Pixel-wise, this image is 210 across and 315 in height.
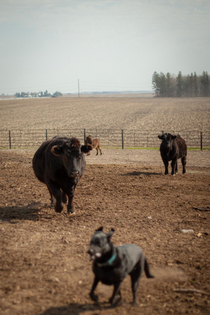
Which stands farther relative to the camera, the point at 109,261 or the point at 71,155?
the point at 71,155

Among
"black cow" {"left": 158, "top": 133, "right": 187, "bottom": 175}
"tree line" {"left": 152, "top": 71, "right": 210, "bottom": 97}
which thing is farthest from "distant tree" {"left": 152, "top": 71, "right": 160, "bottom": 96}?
"black cow" {"left": 158, "top": 133, "right": 187, "bottom": 175}

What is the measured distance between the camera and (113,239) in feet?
20.0

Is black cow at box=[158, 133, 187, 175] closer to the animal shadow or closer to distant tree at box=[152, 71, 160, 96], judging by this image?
the animal shadow

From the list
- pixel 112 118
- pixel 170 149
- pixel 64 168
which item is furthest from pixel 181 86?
pixel 64 168

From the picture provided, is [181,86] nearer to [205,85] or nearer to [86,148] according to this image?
[205,85]

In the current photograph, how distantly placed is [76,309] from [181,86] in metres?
146

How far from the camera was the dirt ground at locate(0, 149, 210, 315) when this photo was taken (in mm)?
4038

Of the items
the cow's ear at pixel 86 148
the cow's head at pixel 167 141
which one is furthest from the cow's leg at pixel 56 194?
the cow's head at pixel 167 141

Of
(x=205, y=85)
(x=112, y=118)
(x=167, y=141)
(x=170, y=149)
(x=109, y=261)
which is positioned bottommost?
(x=109, y=261)

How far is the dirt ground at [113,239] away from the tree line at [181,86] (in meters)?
134

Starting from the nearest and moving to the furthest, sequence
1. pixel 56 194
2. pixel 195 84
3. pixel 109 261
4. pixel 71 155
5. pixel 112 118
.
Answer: pixel 109 261 < pixel 71 155 < pixel 56 194 < pixel 112 118 < pixel 195 84

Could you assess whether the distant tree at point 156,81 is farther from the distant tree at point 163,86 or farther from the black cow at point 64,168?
the black cow at point 64,168

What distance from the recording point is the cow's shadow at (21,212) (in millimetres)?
7438

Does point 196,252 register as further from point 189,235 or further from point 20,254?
point 20,254
